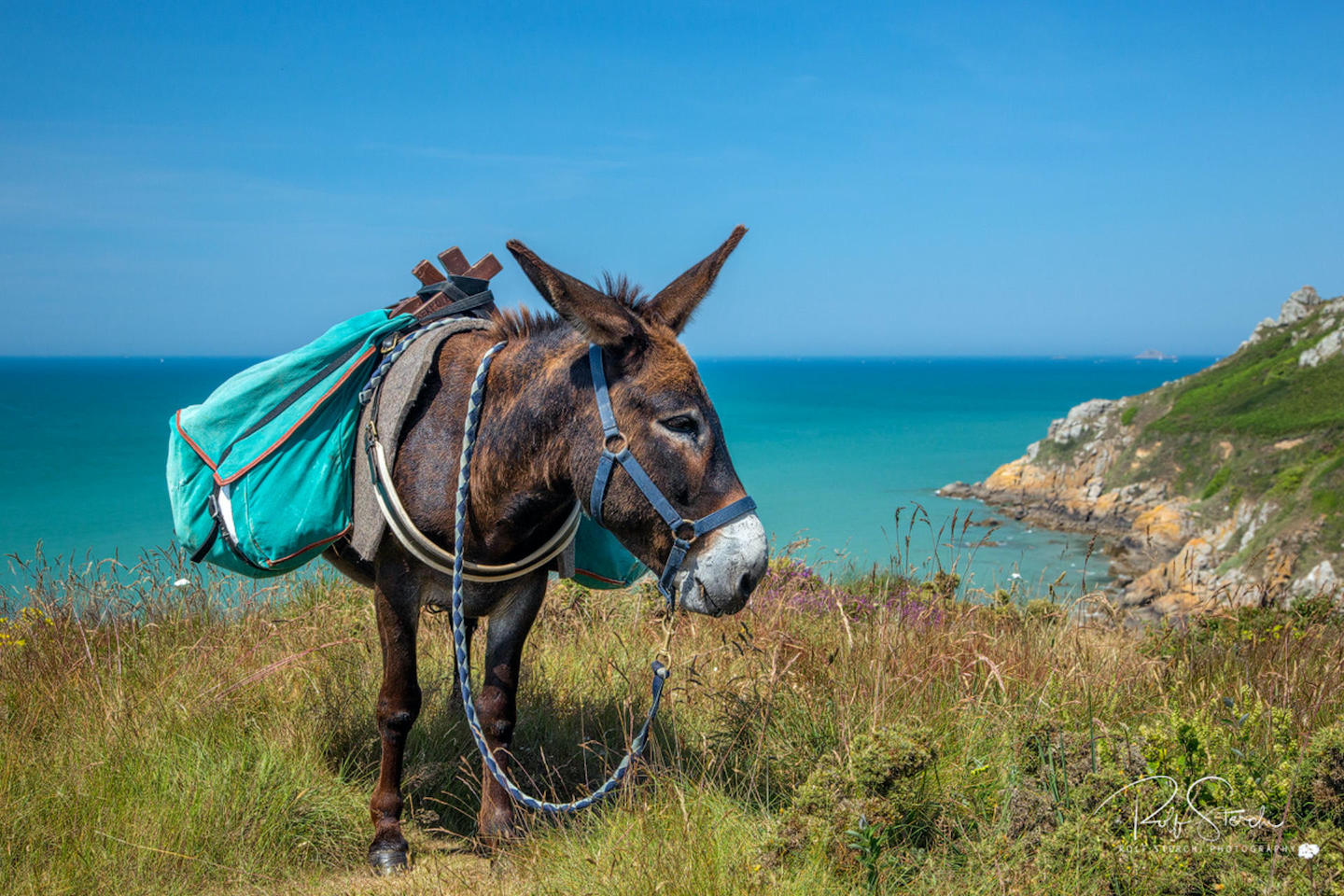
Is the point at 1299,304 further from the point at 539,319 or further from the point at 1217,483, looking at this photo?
the point at 539,319

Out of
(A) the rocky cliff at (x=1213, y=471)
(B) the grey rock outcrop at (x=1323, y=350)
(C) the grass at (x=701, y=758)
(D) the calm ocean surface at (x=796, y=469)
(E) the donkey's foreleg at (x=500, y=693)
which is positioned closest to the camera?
(C) the grass at (x=701, y=758)

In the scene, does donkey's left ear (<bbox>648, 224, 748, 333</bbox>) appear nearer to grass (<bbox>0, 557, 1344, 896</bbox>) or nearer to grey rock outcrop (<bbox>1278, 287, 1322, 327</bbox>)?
grass (<bbox>0, 557, 1344, 896</bbox>)

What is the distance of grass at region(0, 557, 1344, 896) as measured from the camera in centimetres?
289

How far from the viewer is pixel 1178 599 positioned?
1767cm

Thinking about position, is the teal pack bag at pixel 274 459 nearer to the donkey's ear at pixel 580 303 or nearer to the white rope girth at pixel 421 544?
the white rope girth at pixel 421 544

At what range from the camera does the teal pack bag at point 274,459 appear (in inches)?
128

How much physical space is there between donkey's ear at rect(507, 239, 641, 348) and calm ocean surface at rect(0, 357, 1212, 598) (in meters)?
2.12

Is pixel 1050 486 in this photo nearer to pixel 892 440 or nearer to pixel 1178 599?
pixel 1178 599

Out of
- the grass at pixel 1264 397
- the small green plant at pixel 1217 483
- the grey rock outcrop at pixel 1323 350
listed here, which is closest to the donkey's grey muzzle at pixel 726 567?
the small green plant at pixel 1217 483

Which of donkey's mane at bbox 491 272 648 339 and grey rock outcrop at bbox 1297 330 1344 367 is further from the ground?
grey rock outcrop at bbox 1297 330 1344 367

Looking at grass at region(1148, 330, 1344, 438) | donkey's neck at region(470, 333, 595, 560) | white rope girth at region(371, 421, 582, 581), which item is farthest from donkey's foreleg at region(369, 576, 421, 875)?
grass at region(1148, 330, 1344, 438)

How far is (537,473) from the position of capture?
3104 mm

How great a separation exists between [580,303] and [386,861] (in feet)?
7.65

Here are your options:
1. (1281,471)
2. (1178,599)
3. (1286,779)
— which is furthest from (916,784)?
(1281,471)
